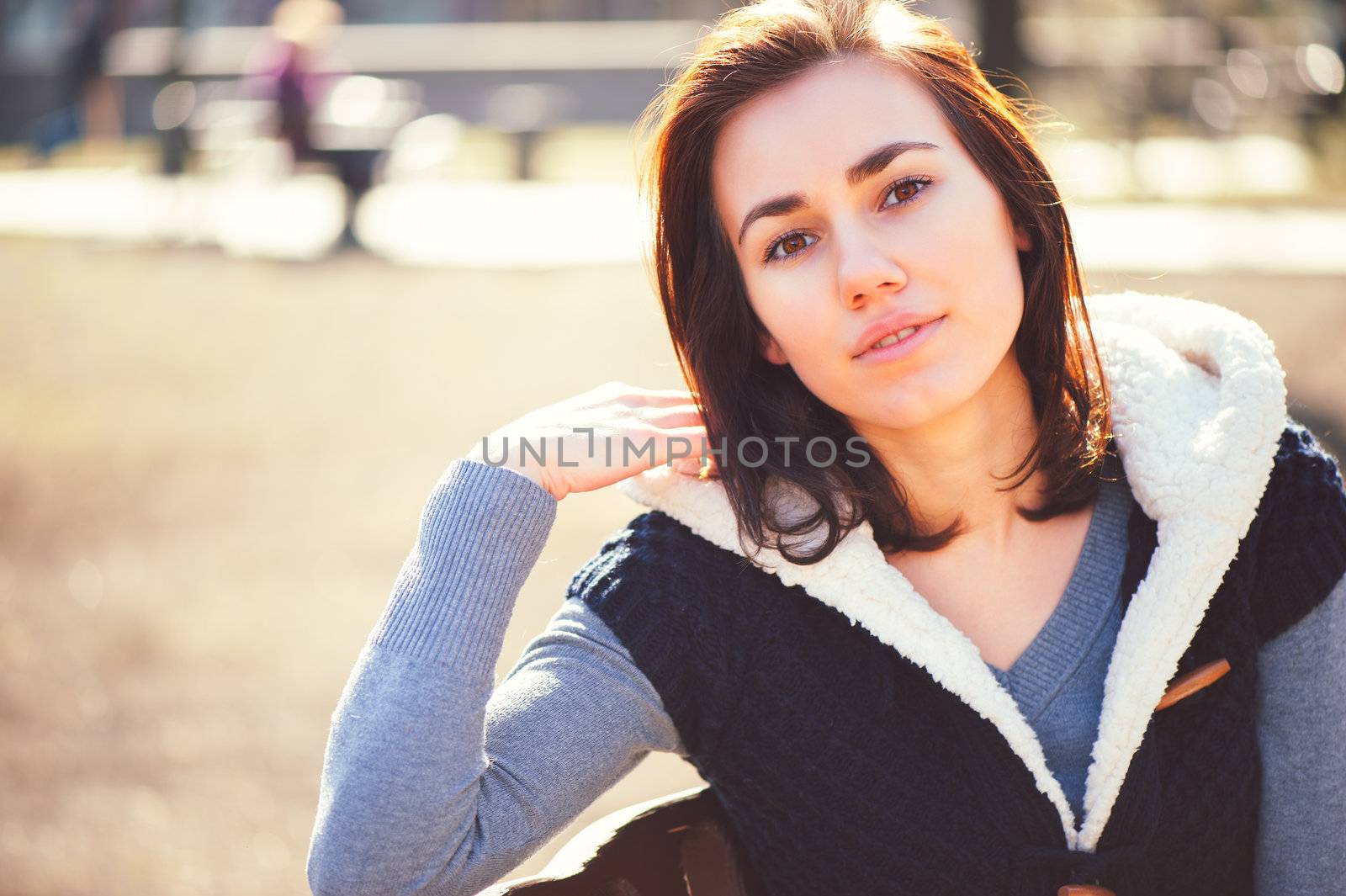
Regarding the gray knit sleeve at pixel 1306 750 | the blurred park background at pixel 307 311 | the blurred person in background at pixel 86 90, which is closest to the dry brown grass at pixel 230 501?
the blurred park background at pixel 307 311

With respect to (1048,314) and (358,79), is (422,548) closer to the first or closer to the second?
(1048,314)

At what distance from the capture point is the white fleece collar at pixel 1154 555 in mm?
1711

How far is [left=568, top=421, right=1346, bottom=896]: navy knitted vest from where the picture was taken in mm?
1706

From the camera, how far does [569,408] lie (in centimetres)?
190

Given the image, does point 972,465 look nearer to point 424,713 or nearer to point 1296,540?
point 1296,540

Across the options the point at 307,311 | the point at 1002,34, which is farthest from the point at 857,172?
the point at 1002,34

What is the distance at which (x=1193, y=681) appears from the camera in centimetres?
175

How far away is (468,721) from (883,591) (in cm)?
56

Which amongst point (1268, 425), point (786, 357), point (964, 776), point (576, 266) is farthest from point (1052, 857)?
point (576, 266)

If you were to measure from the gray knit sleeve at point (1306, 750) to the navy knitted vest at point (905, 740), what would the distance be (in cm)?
3

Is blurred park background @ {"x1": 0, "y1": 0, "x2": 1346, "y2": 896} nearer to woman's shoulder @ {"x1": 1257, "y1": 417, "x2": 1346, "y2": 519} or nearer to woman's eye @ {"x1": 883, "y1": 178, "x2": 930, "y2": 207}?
woman's eye @ {"x1": 883, "y1": 178, "x2": 930, "y2": 207}

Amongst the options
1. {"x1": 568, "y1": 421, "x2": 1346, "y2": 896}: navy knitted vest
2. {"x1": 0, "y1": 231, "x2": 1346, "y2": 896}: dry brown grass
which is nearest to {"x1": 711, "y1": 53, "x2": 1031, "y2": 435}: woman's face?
{"x1": 568, "y1": 421, "x2": 1346, "y2": 896}: navy knitted vest

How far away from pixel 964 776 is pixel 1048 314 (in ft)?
2.23

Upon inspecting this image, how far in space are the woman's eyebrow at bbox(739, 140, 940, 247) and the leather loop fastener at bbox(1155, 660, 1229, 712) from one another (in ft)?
2.53
